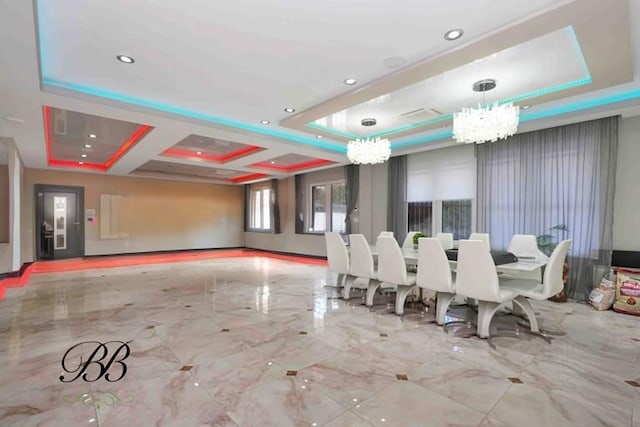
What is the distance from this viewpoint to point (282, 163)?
29.6 feet

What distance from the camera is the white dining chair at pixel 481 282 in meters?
3.18

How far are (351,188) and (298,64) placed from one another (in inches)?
209

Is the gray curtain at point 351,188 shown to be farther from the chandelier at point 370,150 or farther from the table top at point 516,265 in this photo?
the table top at point 516,265

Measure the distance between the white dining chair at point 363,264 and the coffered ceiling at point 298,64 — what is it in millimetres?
1969

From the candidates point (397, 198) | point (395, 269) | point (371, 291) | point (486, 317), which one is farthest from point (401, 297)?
point (397, 198)

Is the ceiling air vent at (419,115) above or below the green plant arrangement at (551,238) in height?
above

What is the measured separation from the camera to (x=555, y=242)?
4953mm

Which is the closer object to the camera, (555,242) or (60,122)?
(555,242)

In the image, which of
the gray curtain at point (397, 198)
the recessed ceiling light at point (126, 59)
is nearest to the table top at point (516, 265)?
the gray curtain at point (397, 198)

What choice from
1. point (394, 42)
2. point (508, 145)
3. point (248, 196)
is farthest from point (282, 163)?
point (394, 42)

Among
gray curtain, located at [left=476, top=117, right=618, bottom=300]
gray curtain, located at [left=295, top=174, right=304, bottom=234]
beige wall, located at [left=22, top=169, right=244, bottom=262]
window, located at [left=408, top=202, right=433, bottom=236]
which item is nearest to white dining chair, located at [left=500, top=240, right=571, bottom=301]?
gray curtain, located at [left=476, top=117, right=618, bottom=300]

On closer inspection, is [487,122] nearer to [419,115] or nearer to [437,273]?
[419,115]

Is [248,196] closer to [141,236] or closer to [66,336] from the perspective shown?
[141,236]

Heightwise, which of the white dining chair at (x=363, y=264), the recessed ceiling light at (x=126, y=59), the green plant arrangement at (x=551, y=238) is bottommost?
the white dining chair at (x=363, y=264)
